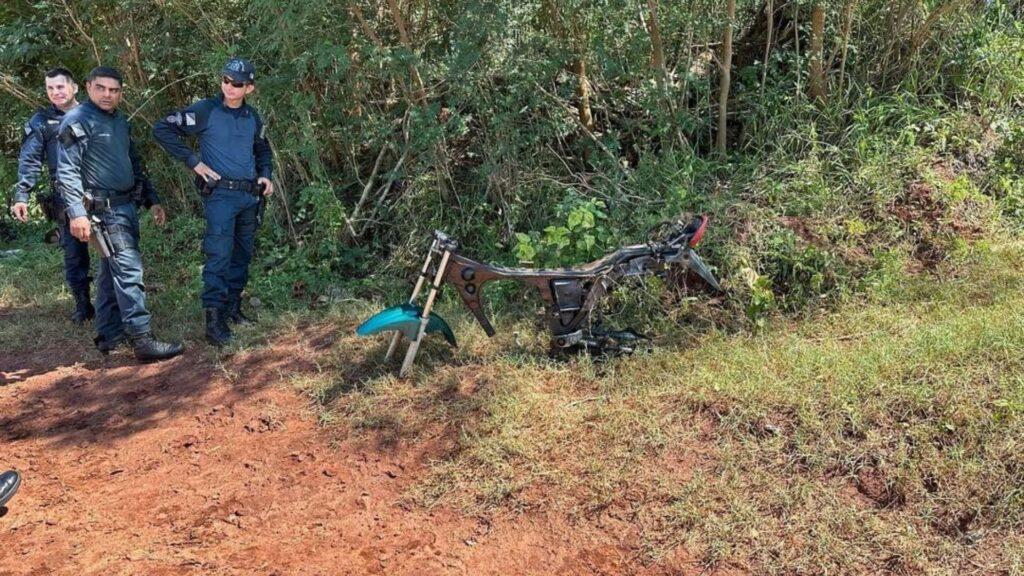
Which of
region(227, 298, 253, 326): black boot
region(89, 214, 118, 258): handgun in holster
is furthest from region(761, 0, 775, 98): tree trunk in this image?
region(89, 214, 118, 258): handgun in holster

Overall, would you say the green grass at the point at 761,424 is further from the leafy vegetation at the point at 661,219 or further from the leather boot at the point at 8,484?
the leather boot at the point at 8,484

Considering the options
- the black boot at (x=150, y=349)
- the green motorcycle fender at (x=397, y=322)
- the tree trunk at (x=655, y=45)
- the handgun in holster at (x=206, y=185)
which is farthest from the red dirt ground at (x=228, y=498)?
the tree trunk at (x=655, y=45)

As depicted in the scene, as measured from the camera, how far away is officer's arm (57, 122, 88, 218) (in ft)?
14.4

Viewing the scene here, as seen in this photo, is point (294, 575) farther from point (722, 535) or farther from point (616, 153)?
point (616, 153)

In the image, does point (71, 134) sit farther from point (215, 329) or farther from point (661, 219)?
point (661, 219)

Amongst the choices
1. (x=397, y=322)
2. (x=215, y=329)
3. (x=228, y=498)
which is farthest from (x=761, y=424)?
(x=215, y=329)

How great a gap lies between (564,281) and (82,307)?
3774 millimetres

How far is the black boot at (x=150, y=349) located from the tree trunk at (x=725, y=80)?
408 centimetres

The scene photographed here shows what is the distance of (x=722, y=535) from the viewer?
2.83 meters

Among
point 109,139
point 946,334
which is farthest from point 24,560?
point 946,334

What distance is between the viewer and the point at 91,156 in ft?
14.9

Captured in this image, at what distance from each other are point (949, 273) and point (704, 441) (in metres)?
2.21

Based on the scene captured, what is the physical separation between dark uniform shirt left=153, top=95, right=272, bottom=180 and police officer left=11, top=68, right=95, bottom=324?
28.4 inches

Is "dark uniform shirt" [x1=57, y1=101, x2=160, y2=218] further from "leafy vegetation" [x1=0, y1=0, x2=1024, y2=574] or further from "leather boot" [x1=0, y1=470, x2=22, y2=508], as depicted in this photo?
"leather boot" [x1=0, y1=470, x2=22, y2=508]
